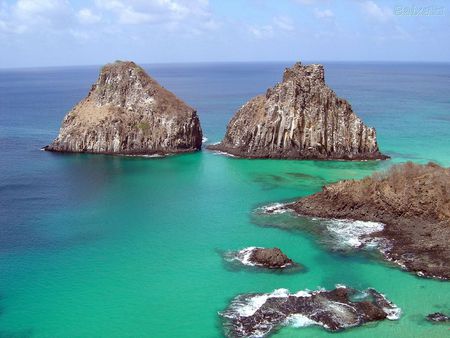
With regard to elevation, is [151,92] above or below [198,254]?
above

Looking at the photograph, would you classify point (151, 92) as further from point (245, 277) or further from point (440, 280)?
point (440, 280)

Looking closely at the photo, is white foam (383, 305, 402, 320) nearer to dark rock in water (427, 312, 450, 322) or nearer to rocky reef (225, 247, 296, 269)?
dark rock in water (427, 312, 450, 322)

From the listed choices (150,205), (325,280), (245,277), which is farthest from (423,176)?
(150,205)

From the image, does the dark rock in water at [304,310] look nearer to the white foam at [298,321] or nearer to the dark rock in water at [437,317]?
the white foam at [298,321]

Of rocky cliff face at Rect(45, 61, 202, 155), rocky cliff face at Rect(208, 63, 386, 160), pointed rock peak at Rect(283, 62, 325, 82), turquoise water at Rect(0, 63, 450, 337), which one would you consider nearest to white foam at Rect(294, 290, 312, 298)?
turquoise water at Rect(0, 63, 450, 337)

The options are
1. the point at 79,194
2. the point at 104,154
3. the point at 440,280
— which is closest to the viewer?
the point at 440,280

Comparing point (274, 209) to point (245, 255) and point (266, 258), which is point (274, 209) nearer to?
point (245, 255)

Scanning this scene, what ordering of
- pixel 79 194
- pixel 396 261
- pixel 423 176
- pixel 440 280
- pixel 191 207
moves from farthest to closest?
pixel 79 194, pixel 191 207, pixel 423 176, pixel 396 261, pixel 440 280
